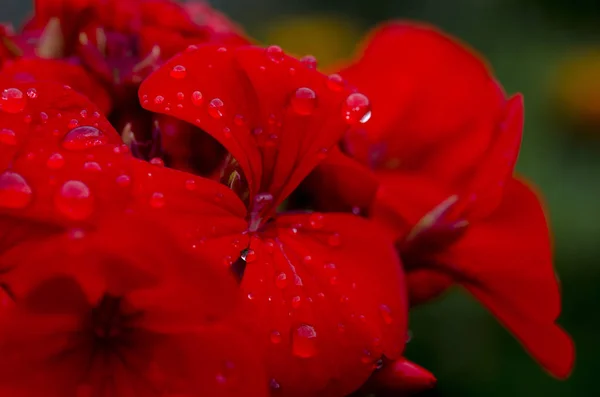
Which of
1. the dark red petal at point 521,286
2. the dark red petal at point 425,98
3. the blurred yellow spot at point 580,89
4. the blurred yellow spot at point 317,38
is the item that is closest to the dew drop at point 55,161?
the dark red petal at point 521,286

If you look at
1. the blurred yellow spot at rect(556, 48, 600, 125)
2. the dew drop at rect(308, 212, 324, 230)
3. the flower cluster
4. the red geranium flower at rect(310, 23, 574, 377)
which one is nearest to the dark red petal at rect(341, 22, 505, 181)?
the red geranium flower at rect(310, 23, 574, 377)

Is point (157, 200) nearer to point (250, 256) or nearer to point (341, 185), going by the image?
point (250, 256)

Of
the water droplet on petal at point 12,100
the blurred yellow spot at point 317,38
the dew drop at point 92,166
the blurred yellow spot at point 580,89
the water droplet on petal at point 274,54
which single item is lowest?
the blurred yellow spot at point 317,38

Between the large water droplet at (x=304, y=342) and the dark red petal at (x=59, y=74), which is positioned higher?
the dark red petal at (x=59, y=74)

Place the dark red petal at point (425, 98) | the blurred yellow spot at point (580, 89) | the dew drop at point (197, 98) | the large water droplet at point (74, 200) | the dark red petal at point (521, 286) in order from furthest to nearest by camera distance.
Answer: the blurred yellow spot at point (580, 89)
the dark red petal at point (425, 98)
the dark red petal at point (521, 286)
the dew drop at point (197, 98)
the large water droplet at point (74, 200)

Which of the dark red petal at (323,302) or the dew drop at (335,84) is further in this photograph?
the dew drop at (335,84)

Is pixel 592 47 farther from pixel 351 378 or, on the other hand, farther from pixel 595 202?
pixel 351 378

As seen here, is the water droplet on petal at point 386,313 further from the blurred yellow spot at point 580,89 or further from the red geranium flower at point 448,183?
the blurred yellow spot at point 580,89
